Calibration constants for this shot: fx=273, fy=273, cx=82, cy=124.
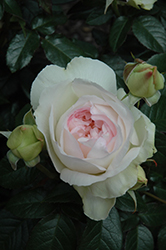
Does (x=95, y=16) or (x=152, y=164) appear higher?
(x=95, y=16)

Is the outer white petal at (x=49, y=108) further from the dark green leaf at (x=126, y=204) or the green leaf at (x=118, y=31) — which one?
the green leaf at (x=118, y=31)

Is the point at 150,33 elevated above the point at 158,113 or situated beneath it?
elevated above

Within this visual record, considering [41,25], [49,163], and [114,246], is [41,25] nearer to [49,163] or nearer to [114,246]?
[49,163]

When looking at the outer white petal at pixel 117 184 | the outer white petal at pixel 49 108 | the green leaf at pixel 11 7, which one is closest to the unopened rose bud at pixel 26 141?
the outer white petal at pixel 49 108

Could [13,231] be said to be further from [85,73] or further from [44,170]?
[85,73]

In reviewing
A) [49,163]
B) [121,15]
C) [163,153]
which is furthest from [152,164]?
[121,15]

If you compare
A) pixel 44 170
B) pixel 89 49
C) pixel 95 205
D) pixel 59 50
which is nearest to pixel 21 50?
pixel 59 50
